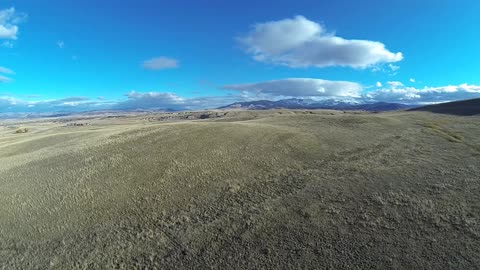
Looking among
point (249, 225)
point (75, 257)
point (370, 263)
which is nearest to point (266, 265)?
point (249, 225)

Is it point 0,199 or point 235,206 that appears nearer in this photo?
point 235,206

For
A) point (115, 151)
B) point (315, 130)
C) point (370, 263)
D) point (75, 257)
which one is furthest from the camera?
point (315, 130)

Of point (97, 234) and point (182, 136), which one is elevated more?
point (182, 136)

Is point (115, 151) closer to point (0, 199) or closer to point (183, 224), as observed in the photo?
point (0, 199)

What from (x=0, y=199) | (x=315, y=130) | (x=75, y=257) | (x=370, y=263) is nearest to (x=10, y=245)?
(x=75, y=257)

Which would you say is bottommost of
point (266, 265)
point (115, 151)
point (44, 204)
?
point (266, 265)

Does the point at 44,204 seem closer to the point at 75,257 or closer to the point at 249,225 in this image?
the point at 75,257

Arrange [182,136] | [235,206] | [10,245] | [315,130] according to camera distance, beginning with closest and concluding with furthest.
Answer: [10,245] → [235,206] → [182,136] → [315,130]
